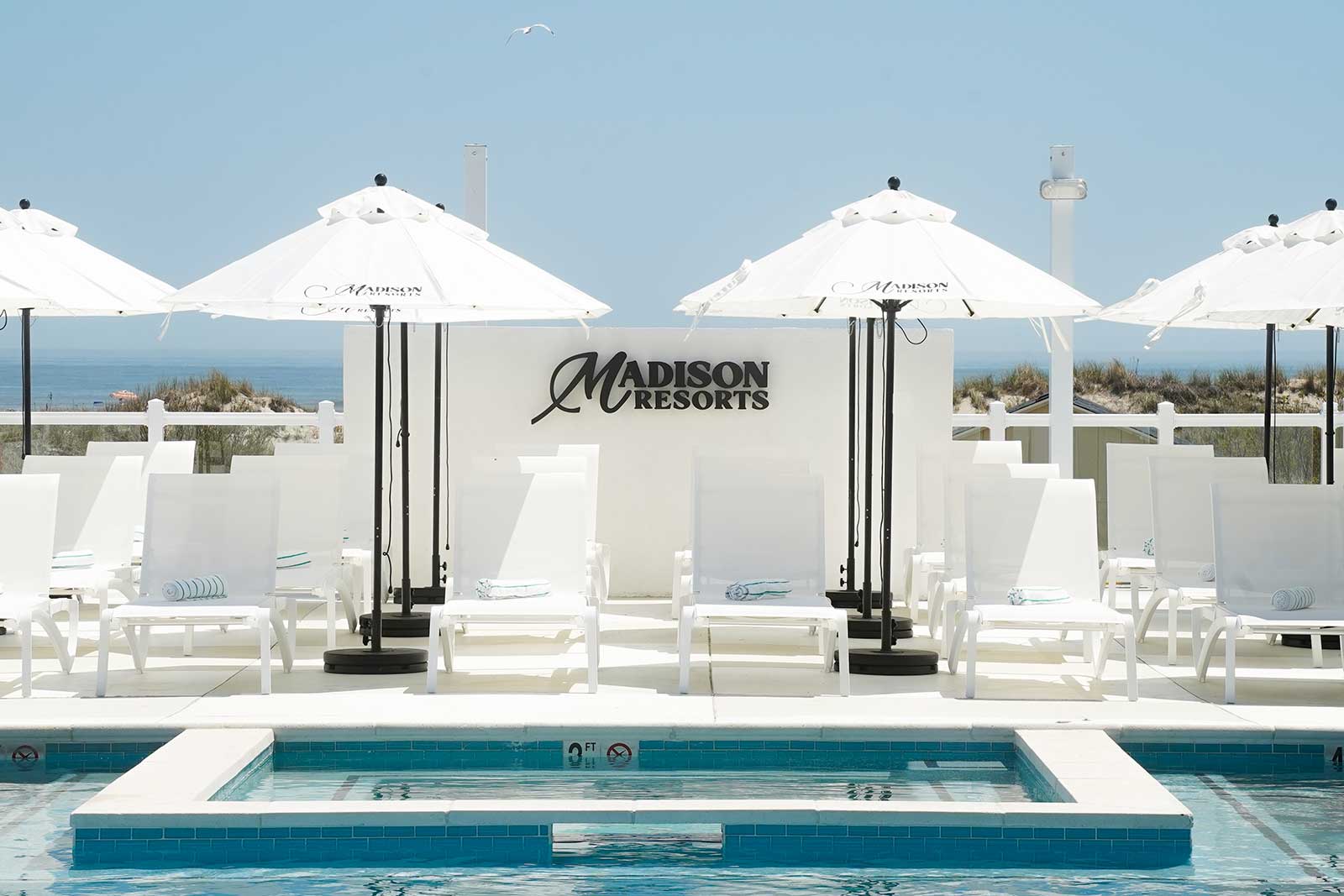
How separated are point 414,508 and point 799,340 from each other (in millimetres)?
2850

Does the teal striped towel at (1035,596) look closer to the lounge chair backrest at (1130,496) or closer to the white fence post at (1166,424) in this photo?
the lounge chair backrest at (1130,496)

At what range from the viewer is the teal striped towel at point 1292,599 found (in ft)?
24.3

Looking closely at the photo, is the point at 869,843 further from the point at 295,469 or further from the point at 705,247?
the point at 705,247

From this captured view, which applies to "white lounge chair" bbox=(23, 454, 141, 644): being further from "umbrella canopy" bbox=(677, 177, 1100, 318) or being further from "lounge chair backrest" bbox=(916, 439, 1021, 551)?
"lounge chair backrest" bbox=(916, 439, 1021, 551)

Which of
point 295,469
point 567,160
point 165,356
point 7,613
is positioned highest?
point 567,160

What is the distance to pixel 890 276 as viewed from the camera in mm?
7496

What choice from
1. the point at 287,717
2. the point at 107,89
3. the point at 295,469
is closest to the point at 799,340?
the point at 295,469

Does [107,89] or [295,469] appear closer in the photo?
[295,469]

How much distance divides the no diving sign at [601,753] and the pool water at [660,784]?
0.21 ft

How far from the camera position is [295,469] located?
909 cm

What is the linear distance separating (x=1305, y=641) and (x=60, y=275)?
7074 mm

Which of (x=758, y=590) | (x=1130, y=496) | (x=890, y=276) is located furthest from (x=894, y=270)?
(x=1130, y=496)

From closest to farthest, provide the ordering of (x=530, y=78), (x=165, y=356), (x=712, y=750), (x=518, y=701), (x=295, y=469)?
(x=712, y=750) → (x=518, y=701) → (x=295, y=469) → (x=530, y=78) → (x=165, y=356)

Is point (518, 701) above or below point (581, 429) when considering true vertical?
below
